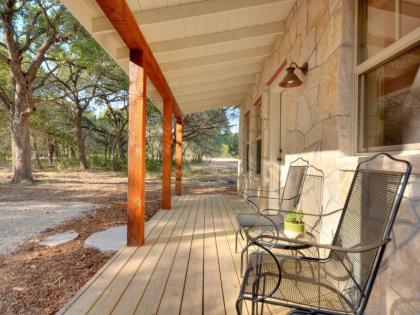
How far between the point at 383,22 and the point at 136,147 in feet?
7.60

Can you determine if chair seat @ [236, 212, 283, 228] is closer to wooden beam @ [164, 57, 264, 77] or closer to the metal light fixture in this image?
the metal light fixture

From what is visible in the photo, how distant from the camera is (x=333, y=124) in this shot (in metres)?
2.05

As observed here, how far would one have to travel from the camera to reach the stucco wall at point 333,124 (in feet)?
4.22

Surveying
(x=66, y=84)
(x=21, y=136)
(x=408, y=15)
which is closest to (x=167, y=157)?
(x=408, y=15)

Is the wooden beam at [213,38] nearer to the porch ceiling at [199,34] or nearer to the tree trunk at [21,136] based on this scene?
the porch ceiling at [199,34]

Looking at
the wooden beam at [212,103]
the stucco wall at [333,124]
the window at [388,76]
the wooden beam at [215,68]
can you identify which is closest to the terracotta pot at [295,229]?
the stucco wall at [333,124]

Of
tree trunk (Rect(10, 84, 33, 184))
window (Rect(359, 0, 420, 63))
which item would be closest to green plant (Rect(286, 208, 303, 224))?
window (Rect(359, 0, 420, 63))

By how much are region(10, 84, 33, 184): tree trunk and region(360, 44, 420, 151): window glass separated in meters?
10.9

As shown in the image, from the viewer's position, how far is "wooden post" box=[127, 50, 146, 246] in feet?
9.59

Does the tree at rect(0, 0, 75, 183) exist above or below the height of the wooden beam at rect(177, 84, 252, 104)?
above

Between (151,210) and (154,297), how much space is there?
3.79 meters

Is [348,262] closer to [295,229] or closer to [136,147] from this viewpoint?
[295,229]

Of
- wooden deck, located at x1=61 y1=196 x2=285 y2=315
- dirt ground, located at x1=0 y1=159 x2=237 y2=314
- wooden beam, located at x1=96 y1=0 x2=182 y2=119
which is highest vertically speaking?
wooden beam, located at x1=96 y1=0 x2=182 y2=119

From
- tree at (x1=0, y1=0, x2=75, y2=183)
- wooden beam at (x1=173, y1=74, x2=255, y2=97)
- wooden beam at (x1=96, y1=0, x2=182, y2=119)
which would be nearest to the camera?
wooden beam at (x1=96, y1=0, x2=182, y2=119)
